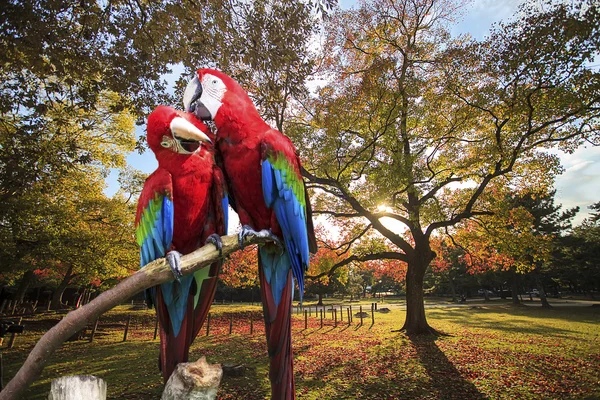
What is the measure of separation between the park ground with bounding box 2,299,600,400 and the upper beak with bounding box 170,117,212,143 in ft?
20.1

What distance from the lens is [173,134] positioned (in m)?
1.55

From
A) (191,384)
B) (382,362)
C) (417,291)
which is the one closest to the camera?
(191,384)

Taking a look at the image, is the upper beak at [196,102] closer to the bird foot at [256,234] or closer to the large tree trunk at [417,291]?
the bird foot at [256,234]

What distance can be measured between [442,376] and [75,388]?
820 centimetres

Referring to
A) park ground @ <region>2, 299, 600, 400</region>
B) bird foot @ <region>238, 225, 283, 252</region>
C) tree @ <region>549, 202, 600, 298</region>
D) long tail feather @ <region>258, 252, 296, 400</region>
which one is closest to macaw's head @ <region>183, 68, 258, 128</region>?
bird foot @ <region>238, 225, 283, 252</region>

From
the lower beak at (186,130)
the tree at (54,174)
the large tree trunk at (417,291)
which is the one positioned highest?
the tree at (54,174)

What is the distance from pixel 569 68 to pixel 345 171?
242 inches

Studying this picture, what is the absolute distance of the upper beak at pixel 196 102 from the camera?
166 cm

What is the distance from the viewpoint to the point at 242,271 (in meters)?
16.2

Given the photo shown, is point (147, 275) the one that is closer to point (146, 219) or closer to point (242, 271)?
point (146, 219)

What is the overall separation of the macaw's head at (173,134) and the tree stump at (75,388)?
0.99 m

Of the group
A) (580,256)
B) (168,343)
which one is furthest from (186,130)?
(580,256)

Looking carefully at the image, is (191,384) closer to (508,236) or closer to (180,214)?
(180,214)

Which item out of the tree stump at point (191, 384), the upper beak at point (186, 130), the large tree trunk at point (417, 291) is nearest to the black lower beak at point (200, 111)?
the upper beak at point (186, 130)
